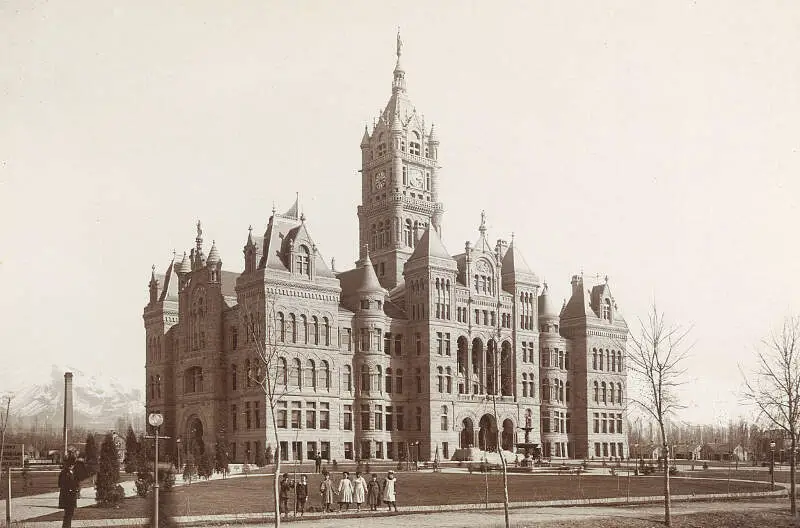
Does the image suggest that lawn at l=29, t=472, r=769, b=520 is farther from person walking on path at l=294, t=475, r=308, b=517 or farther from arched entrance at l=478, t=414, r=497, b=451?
arched entrance at l=478, t=414, r=497, b=451

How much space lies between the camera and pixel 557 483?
57781mm

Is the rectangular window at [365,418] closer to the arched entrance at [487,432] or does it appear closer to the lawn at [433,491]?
the arched entrance at [487,432]

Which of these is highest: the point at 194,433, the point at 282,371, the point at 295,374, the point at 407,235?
the point at 407,235

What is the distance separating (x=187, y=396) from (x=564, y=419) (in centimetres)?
4278

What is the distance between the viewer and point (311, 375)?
85.4 metres

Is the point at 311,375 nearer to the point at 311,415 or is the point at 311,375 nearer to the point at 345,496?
the point at 311,415

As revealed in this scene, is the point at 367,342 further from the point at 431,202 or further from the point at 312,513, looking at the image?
the point at 312,513

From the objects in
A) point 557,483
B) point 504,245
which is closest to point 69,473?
point 557,483

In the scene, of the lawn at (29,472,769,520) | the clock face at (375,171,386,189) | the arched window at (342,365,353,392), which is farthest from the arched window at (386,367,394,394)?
the lawn at (29,472,769,520)

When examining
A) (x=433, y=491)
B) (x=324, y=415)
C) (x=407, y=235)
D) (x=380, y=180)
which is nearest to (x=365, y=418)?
(x=324, y=415)

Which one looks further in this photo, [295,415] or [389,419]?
[389,419]

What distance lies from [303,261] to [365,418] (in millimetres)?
16725

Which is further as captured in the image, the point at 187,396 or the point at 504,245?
the point at 504,245

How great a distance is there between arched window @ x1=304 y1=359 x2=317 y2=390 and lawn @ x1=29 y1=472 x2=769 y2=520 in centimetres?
2269
